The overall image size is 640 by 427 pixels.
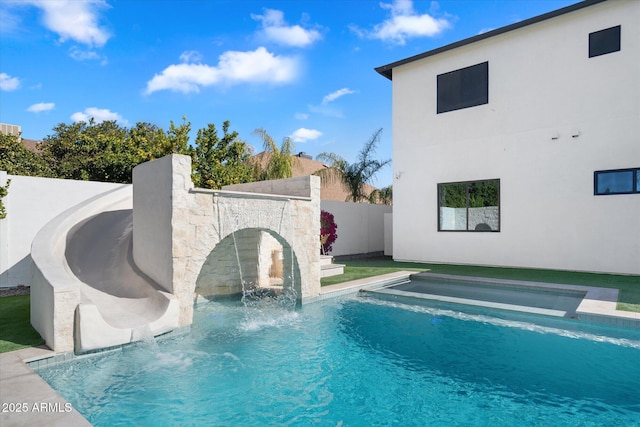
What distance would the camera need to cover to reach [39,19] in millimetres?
13961

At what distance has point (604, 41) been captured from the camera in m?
11.9

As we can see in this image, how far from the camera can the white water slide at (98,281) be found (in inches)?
217

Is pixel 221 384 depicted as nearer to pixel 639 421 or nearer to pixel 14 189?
pixel 639 421

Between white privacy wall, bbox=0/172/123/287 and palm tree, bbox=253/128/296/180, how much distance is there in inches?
421

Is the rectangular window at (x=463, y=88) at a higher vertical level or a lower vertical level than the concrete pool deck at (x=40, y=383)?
higher

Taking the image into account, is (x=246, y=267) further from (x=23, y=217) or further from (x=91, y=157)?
(x=91, y=157)

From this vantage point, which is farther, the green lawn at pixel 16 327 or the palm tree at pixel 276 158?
the palm tree at pixel 276 158

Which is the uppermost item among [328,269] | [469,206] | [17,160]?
[17,160]

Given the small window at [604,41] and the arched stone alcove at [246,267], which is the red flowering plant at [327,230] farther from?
the small window at [604,41]

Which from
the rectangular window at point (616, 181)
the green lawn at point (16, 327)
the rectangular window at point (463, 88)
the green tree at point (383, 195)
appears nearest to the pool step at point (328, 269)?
the rectangular window at point (463, 88)

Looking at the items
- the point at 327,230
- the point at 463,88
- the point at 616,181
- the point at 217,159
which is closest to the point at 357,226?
the point at 327,230

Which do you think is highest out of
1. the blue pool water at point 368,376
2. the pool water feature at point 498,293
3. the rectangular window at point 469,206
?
the rectangular window at point 469,206

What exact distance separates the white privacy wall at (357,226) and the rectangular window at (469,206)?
4541 millimetres

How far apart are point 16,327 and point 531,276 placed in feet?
42.2
